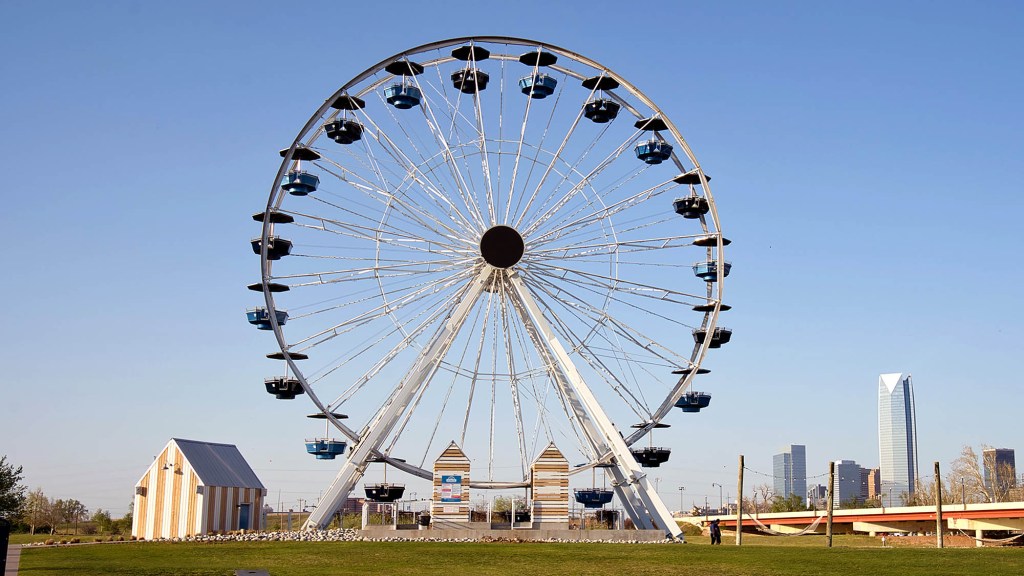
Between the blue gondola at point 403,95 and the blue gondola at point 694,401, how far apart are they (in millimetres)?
18280

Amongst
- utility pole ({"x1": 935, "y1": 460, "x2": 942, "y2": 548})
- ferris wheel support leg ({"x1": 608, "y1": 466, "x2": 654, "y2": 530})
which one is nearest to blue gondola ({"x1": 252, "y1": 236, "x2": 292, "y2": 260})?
ferris wheel support leg ({"x1": 608, "y1": 466, "x2": 654, "y2": 530})

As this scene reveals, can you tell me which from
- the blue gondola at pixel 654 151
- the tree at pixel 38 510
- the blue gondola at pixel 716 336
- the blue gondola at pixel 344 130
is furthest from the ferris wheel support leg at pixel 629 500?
the tree at pixel 38 510

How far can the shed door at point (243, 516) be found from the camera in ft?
193

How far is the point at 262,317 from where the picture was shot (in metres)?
49.5

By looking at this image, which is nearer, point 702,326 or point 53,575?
point 53,575

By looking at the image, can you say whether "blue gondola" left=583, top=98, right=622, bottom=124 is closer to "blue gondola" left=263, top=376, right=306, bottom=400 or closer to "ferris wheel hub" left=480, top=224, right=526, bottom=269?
"ferris wheel hub" left=480, top=224, right=526, bottom=269

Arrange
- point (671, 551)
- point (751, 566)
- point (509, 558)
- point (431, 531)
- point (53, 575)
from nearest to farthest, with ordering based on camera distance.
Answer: point (53, 575) < point (751, 566) < point (509, 558) < point (671, 551) < point (431, 531)

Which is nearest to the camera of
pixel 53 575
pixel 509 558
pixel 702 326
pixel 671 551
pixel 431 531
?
pixel 53 575

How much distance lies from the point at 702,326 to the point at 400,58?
737 inches

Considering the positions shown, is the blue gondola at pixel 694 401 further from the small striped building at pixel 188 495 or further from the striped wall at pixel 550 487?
the small striped building at pixel 188 495

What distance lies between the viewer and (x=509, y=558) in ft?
113

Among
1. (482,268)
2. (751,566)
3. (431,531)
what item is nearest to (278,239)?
(482,268)

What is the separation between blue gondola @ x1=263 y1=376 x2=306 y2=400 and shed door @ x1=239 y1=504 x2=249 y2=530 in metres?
12.0

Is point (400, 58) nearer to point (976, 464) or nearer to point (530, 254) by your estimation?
point (530, 254)
